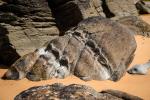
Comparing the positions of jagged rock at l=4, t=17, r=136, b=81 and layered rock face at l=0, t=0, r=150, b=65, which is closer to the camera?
jagged rock at l=4, t=17, r=136, b=81

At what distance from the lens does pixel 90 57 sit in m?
10.9

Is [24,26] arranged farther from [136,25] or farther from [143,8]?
[143,8]

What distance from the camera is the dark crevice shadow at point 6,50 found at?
39.3 feet

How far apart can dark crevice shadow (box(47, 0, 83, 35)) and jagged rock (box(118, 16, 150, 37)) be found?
10.0ft

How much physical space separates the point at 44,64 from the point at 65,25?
359 cm

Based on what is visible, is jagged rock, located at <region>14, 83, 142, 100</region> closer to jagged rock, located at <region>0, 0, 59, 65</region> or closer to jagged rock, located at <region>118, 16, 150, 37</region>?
jagged rock, located at <region>0, 0, 59, 65</region>

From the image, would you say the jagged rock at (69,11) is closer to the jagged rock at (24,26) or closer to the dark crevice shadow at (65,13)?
the dark crevice shadow at (65,13)

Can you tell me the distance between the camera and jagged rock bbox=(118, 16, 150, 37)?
51.3 ft

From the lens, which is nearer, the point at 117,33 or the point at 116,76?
the point at 116,76

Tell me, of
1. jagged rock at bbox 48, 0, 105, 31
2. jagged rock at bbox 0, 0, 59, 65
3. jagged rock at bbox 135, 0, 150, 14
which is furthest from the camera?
jagged rock at bbox 135, 0, 150, 14

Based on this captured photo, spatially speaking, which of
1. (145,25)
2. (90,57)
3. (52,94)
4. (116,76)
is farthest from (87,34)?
(145,25)

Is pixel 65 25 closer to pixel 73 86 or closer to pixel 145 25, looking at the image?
pixel 145 25

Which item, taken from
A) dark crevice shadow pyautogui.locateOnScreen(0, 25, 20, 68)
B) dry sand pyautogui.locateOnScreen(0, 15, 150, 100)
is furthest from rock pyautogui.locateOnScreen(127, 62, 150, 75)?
dark crevice shadow pyautogui.locateOnScreen(0, 25, 20, 68)

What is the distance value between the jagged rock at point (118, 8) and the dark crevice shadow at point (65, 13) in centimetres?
318
